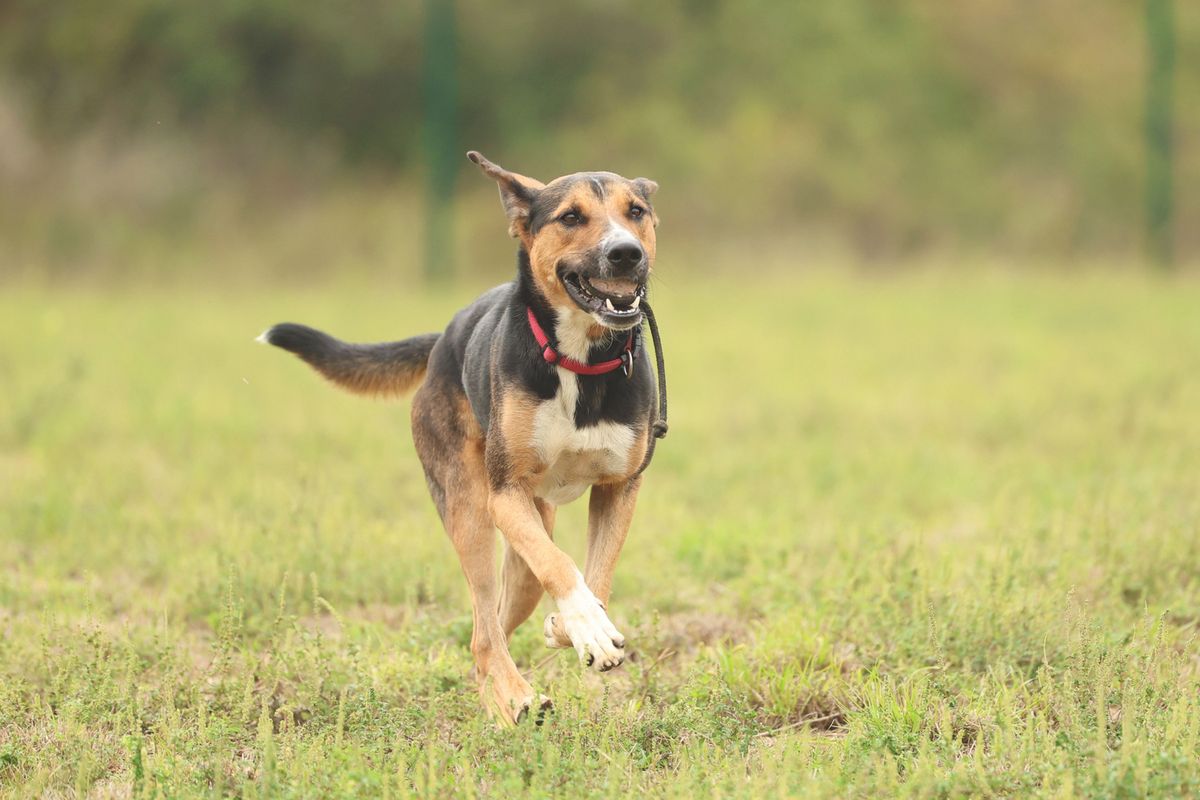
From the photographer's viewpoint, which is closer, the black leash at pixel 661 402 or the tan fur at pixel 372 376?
the black leash at pixel 661 402

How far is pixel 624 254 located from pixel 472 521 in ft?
3.76

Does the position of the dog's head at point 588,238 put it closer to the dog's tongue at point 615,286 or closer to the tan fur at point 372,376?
the dog's tongue at point 615,286

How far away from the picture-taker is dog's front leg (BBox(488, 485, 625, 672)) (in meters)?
4.16

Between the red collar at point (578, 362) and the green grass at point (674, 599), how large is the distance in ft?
3.26

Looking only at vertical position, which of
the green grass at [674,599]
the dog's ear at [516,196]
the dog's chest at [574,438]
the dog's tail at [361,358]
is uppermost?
the dog's ear at [516,196]

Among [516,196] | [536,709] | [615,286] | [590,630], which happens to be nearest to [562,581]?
[590,630]

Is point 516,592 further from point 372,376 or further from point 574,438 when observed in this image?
point 372,376

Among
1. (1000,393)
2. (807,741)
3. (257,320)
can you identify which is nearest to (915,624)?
(807,741)

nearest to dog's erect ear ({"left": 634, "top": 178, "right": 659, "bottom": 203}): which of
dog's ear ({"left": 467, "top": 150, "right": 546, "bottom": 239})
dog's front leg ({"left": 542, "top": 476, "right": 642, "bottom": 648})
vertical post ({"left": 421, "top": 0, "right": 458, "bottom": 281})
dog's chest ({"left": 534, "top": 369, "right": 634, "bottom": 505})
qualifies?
dog's ear ({"left": 467, "top": 150, "right": 546, "bottom": 239})

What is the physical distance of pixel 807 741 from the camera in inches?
167

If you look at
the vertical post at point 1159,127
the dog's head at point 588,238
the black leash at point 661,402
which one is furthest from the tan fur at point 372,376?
the vertical post at point 1159,127

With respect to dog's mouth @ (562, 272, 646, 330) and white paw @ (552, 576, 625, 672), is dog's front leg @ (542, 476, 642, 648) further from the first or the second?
dog's mouth @ (562, 272, 646, 330)

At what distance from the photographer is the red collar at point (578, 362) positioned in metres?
4.67

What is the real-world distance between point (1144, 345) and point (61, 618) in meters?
10.8
